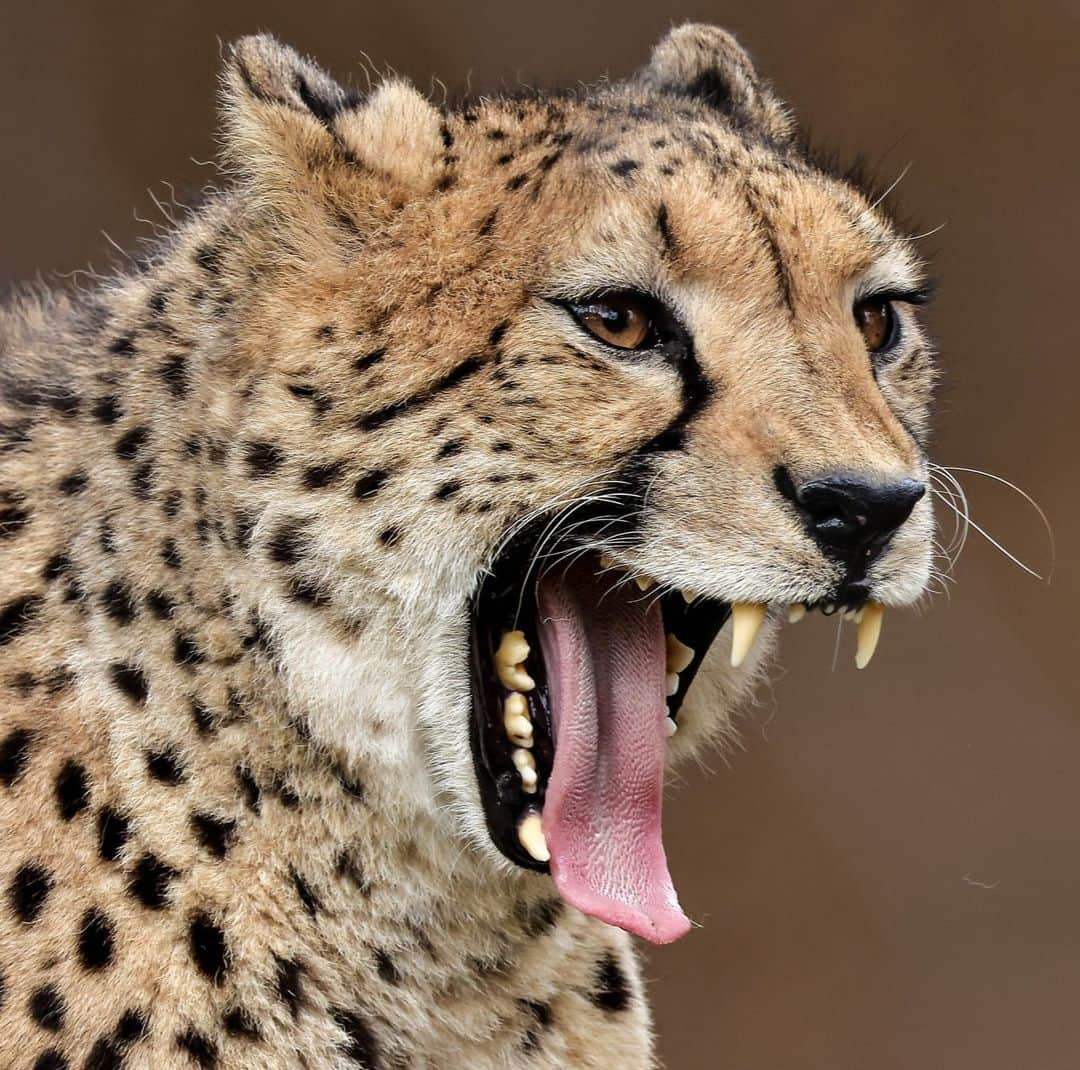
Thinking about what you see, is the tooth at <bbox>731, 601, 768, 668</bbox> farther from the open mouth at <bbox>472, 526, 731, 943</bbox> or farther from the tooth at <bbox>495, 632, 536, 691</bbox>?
the tooth at <bbox>495, 632, 536, 691</bbox>

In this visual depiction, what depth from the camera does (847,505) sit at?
4.24 feet

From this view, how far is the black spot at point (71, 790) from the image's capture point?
1338 mm

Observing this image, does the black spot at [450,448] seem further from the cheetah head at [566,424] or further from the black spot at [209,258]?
the black spot at [209,258]

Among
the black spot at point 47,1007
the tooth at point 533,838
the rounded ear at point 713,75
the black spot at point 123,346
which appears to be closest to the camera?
the black spot at point 47,1007

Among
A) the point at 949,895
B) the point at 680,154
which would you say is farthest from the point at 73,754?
the point at 949,895

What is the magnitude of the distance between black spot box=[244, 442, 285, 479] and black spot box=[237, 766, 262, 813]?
215 mm

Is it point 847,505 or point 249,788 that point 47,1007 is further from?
point 847,505

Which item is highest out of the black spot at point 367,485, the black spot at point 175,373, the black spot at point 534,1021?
the black spot at point 175,373

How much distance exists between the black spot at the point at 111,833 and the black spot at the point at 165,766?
4 centimetres

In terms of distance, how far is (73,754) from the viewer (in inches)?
53.4

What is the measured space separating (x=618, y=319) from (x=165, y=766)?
465 millimetres

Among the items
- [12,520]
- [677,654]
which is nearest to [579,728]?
[677,654]

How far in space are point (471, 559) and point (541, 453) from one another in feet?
0.31

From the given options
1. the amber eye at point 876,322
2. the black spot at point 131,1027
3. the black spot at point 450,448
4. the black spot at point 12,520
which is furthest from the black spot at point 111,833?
the amber eye at point 876,322
